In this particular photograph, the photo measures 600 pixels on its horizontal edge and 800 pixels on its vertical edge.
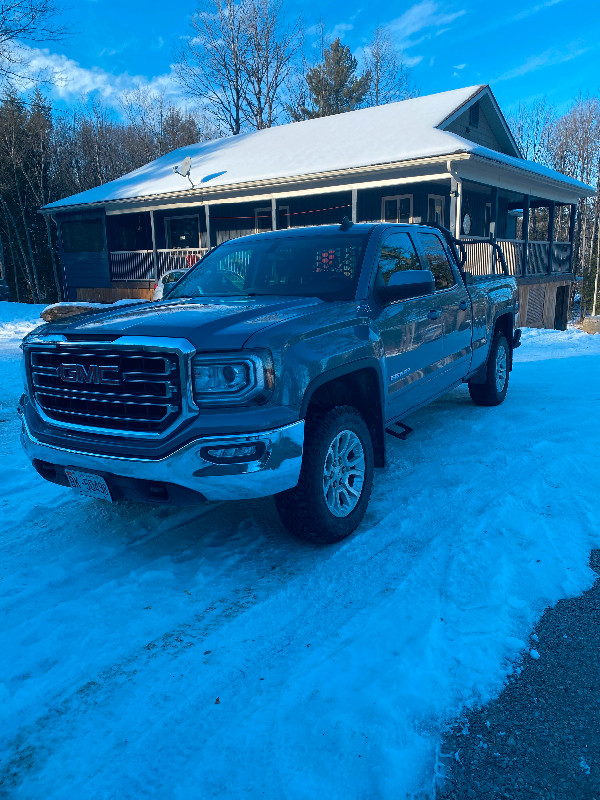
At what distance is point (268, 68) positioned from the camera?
3725 cm

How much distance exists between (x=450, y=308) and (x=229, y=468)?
3118 millimetres

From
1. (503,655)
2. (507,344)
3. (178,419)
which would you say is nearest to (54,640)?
(178,419)

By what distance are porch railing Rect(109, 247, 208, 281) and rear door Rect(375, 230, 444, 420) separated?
50.6ft

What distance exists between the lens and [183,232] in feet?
77.5

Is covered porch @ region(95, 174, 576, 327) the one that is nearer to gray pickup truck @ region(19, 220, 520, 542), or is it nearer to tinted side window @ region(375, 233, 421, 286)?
tinted side window @ region(375, 233, 421, 286)

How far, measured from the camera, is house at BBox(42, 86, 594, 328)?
15.8m

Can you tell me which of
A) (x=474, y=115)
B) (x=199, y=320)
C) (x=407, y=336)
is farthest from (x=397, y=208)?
(x=199, y=320)

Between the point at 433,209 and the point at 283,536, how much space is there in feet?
60.4

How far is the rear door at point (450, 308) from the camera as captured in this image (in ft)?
16.8

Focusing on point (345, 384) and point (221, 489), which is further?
point (345, 384)

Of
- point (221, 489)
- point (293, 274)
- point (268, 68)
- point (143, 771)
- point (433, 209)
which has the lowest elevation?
point (143, 771)

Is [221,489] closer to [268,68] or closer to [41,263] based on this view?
[41,263]

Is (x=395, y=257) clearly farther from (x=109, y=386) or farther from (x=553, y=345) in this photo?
(x=553, y=345)

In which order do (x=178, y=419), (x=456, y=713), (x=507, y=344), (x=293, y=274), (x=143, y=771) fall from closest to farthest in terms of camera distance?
(x=143, y=771) < (x=456, y=713) < (x=178, y=419) < (x=293, y=274) < (x=507, y=344)
